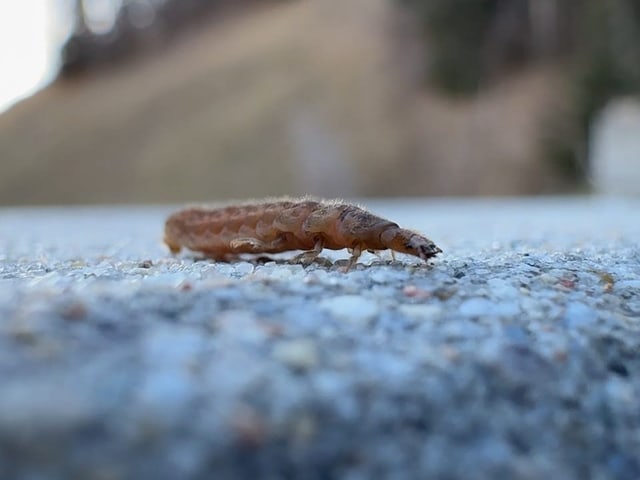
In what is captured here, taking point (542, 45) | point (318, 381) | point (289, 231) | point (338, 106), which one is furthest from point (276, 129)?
point (318, 381)

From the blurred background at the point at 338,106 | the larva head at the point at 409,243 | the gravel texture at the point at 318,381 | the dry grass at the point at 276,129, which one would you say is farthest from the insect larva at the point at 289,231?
the dry grass at the point at 276,129

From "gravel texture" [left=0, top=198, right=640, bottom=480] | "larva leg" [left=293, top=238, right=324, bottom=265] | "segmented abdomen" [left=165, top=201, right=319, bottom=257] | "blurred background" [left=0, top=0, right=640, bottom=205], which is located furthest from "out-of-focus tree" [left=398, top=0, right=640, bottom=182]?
"gravel texture" [left=0, top=198, right=640, bottom=480]

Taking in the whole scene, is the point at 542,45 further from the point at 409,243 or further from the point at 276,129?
the point at 409,243

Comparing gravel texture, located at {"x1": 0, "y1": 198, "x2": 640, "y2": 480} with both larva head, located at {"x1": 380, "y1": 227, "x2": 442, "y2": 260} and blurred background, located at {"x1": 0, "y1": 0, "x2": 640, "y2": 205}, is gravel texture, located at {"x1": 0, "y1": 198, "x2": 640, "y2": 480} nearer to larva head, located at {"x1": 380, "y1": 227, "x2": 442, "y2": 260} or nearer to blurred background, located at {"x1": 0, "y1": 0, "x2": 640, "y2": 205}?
larva head, located at {"x1": 380, "y1": 227, "x2": 442, "y2": 260}

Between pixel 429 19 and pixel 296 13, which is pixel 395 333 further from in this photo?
pixel 296 13

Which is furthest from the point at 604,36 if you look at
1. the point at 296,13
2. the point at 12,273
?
the point at 296,13

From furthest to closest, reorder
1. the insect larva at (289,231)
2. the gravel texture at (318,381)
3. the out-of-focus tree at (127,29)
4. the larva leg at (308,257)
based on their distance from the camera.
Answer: the out-of-focus tree at (127,29) → the larva leg at (308,257) → the insect larva at (289,231) → the gravel texture at (318,381)

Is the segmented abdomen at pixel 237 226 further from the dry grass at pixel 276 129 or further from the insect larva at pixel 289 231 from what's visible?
the dry grass at pixel 276 129

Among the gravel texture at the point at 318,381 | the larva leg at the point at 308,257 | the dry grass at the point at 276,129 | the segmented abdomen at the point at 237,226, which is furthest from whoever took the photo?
the dry grass at the point at 276,129
